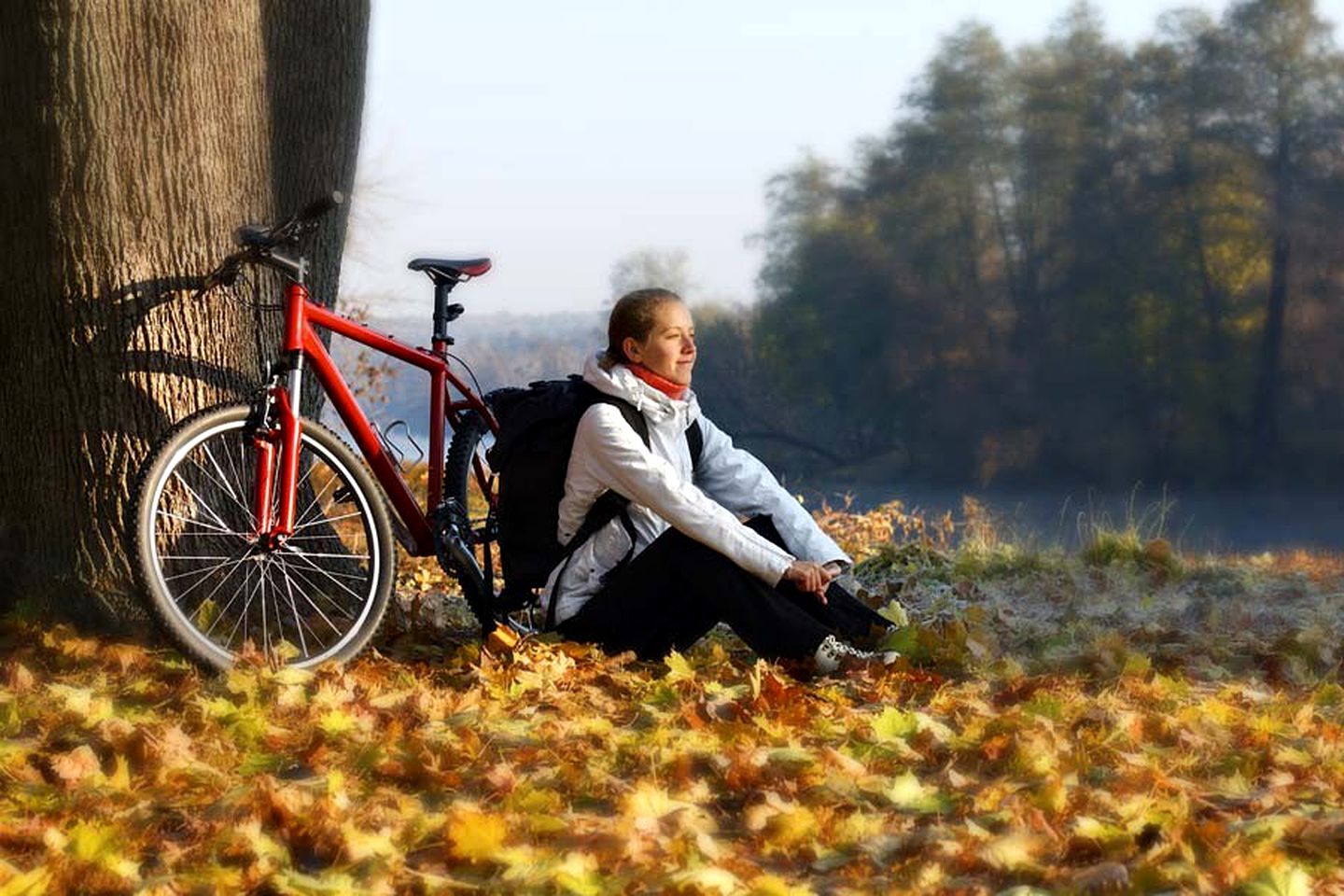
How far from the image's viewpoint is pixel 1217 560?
25.6 ft

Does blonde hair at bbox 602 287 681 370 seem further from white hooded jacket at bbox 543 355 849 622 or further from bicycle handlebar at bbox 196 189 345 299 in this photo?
bicycle handlebar at bbox 196 189 345 299

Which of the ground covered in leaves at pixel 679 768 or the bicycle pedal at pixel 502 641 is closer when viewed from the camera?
the ground covered in leaves at pixel 679 768

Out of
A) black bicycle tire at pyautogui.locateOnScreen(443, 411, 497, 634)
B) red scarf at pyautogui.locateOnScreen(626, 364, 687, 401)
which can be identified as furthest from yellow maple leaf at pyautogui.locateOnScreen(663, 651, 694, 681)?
red scarf at pyautogui.locateOnScreen(626, 364, 687, 401)

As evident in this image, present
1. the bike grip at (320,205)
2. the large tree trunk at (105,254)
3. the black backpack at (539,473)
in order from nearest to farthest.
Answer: the bike grip at (320,205) → the black backpack at (539,473) → the large tree trunk at (105,254)

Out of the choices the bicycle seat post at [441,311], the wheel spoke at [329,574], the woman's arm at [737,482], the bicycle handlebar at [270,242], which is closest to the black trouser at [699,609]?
the woman's arm at [737,482]

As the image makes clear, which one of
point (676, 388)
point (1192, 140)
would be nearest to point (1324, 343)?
point (1192, 140)

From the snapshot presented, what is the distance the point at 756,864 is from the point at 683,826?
7.6 inches

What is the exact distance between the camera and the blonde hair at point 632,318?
15.1 feet

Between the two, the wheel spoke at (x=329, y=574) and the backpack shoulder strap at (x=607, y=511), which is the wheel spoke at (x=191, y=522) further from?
the backpack shoulder strap at (x=607, y=511)

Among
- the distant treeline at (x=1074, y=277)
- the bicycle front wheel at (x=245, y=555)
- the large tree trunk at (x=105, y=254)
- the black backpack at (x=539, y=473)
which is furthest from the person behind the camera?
the distant treeline at (x=1074, y=277)

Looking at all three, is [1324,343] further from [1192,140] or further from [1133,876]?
[1133,876]

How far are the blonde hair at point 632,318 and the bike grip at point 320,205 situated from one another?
0.84 meters

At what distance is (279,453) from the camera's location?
4672 millimetres

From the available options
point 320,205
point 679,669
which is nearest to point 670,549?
point 679,669
